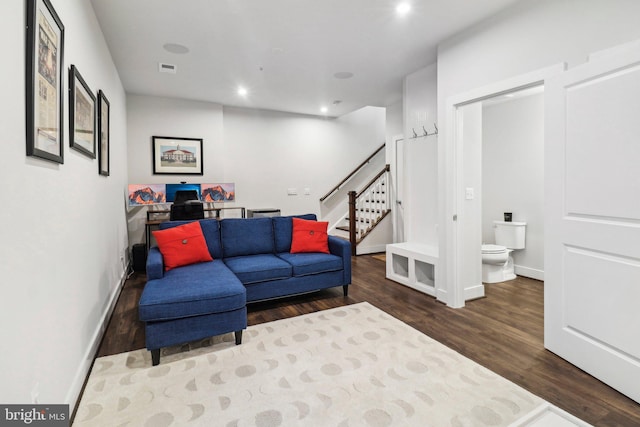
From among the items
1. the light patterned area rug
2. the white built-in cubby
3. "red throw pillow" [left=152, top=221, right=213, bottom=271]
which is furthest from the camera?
the white built-in cubby

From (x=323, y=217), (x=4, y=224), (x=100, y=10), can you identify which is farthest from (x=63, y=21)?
(x=323, y=217)

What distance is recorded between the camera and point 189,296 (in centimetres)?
236

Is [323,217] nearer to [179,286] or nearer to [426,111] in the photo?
[426,111]

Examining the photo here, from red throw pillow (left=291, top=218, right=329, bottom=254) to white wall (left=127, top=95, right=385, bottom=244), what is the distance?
2.69m

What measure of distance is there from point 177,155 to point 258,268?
10.9 feet

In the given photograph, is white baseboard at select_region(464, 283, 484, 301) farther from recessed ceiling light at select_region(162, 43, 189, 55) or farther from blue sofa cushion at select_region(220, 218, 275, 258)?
recessed ceiling light at select_region(162, 43, 189, 55)

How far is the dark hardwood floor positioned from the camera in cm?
186

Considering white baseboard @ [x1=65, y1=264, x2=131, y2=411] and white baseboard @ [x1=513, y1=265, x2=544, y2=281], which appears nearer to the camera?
white baseboard @ [x1=65, y1=264, x2=131, y2=411]

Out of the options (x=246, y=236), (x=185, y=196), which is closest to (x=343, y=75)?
(x=246, y=236)

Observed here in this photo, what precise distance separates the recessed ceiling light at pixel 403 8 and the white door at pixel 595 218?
1.28m

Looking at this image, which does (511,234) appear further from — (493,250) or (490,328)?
(490,328)

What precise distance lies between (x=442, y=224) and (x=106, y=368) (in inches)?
123

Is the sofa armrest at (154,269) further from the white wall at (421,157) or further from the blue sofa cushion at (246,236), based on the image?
the white wall at (421,157)

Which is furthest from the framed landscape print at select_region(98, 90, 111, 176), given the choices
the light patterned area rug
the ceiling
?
the light patterned area rug
